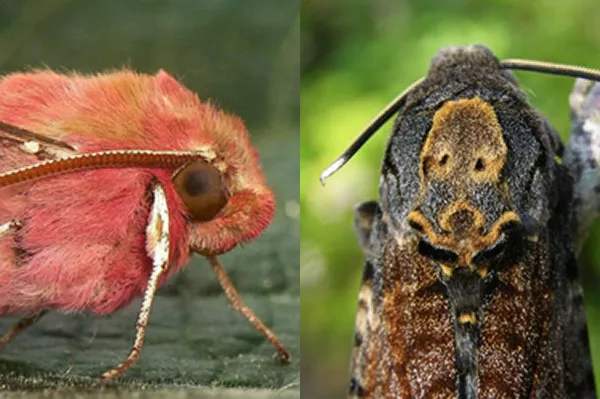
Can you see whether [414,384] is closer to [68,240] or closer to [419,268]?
[419,268]

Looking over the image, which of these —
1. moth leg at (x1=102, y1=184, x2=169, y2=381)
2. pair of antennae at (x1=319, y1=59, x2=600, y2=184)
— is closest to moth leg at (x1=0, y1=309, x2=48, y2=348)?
moth leg at (x1=102, y1=184, x2=169, y2=381)

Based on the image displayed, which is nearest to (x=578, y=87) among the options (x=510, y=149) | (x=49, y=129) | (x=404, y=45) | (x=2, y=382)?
Result: (x=510, y=149)

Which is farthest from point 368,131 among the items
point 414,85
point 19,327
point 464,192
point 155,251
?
point 19,327

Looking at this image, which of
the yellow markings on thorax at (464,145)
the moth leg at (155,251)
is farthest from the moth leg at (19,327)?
the yellow markings on thorax at (464,145)

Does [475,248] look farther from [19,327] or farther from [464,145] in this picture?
[19,327]

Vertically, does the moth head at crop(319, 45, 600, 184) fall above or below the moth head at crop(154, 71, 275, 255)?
above

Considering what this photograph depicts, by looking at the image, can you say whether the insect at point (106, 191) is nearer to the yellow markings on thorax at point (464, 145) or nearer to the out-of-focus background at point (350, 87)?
the yellow markings on thorax at point (464, 145)

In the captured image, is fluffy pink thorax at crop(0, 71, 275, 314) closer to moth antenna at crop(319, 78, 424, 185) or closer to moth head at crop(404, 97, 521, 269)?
moth antenna at crop(319, 78, 424, 185)

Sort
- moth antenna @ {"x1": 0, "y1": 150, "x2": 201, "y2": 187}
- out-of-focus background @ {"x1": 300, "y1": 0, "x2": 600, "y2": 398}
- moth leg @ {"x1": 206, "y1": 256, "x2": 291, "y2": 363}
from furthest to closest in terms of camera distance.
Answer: out-of-focus background @ {"x1": 300, "y1": 0, "x2": 600, "y2": 398}
moth leg @ {"x1": 206, "y1": 256, "x2": 291, "y2": 363}
moth antenna @ {"x1": 0, "y1": 150, "x2": 201, "y2": 187}
